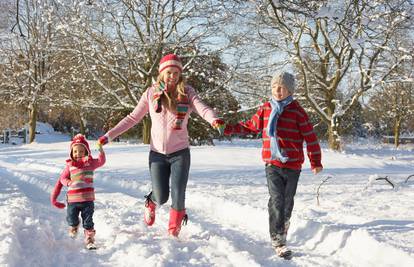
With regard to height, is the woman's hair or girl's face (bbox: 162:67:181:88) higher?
girl's face (bbox: 162:67:181:88)

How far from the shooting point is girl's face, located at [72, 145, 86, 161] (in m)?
4.59

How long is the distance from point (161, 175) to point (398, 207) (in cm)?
338

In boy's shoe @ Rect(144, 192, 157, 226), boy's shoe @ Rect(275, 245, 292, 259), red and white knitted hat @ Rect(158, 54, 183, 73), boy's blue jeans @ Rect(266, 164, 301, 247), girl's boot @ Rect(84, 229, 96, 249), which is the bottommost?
boy's shoe @ Rect(275, 245, 292, 259)

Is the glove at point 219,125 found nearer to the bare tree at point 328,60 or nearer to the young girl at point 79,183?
the young girl at point 79,183

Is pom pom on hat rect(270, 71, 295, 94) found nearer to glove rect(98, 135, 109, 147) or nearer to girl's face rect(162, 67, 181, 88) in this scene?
girl's face rect(162, 67, 181, 88)

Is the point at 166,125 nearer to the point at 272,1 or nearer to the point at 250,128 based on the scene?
the point at 250,128

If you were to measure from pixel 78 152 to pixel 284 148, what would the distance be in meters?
2.07

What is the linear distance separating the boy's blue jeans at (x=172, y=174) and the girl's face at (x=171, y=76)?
0.69m

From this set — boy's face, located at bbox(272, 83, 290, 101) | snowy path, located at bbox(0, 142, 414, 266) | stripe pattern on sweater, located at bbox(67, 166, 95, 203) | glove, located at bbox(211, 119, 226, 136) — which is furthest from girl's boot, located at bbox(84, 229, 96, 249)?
boy's face, located at bbox(272, 83, 290, 101)

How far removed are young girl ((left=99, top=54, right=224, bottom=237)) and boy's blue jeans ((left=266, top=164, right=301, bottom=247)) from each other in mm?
883

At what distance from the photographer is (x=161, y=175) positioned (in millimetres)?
4645

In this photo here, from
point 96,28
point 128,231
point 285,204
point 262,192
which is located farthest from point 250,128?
point 96,28

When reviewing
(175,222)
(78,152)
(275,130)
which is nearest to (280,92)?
(275,130)

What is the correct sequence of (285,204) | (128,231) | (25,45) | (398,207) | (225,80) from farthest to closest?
(25,45)
(225,80)
(398,207)
(128,231)
(285,204)
